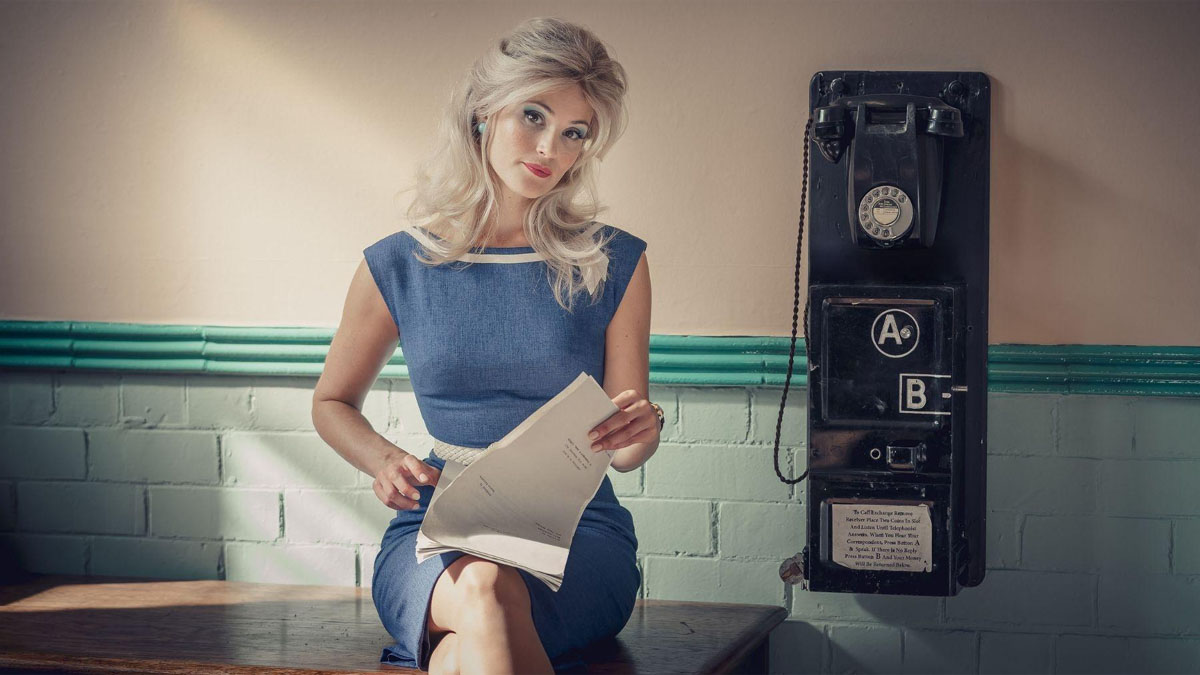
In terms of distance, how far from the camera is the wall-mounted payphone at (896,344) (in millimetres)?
2289

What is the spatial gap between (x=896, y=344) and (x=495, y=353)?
0.82m

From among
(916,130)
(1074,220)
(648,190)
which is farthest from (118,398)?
(1074,220)

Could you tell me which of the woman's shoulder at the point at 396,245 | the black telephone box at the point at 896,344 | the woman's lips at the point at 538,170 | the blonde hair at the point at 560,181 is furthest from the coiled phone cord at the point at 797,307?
the woman's shoulder at the point at 396,245

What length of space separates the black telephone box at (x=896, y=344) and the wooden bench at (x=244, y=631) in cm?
33

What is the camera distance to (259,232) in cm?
293

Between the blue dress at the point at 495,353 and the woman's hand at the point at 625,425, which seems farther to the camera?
the blue dress at the point at 495,353

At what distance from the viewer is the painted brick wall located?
2.68 meters

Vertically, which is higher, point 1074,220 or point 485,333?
point 1074,220

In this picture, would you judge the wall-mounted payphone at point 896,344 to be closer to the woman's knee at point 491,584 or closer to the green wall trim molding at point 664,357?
the green wall trim molding at point 664,357

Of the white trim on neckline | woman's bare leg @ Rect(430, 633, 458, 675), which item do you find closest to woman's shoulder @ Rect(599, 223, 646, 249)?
the white trim on neckline

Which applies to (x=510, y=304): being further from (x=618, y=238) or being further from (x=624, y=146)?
(x=624, y=146)

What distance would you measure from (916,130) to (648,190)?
0.72 metres

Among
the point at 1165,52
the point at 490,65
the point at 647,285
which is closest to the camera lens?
the point at 490,65

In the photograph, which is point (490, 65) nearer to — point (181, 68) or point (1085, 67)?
point (181, 68)
